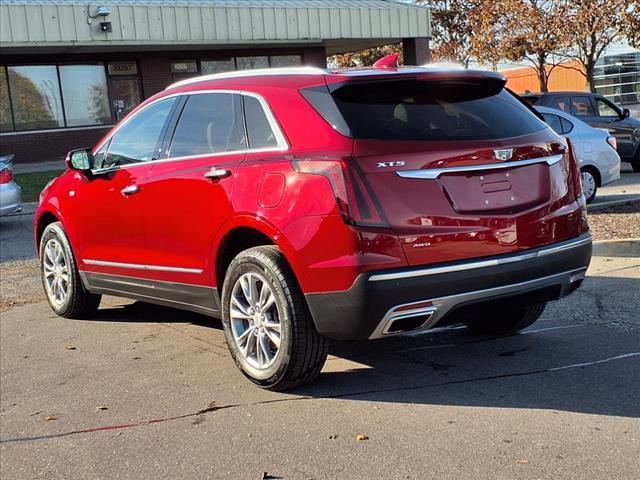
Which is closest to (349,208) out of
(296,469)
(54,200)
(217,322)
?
(296,469)

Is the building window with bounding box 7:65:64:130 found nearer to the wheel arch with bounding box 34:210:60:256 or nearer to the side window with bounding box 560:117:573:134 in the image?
the side window with bounding box 560:117:573:134

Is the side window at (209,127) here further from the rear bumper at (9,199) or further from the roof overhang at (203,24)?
the roof overhang at (203,24)

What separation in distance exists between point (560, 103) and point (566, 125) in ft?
10.8

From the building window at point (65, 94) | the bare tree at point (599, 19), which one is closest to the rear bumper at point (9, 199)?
the building window at point (65, 94)

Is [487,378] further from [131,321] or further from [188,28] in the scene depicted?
[188,28]

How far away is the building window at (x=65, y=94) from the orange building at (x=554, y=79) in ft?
81.2

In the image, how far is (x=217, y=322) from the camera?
639cm

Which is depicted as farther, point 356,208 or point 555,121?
point 555,121

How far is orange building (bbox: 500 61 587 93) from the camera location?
4406 centimetres

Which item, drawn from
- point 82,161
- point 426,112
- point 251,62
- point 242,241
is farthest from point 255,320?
point 251,62

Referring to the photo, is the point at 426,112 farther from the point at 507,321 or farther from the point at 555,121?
the point at 555,121

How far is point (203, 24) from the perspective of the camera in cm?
2317

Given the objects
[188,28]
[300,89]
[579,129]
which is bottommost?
[579,129]

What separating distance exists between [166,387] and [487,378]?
1961 millimetres
